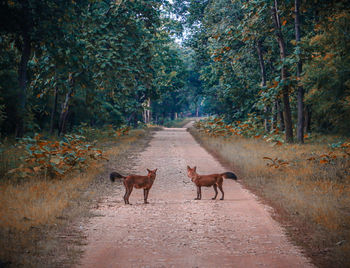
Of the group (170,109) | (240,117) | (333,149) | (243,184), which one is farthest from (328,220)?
(170,109)

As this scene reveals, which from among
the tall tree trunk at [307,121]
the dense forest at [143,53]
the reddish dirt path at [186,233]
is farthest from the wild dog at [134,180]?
the tall tree trunk at [307,121]

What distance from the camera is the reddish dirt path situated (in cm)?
561

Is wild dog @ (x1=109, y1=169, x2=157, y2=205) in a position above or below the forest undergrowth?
above

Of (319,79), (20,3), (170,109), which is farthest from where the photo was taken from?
(170,109)

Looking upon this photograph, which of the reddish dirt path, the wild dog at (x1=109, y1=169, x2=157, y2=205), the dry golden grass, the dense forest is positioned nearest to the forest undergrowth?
the reddish dirt path

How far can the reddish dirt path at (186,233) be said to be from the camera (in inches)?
221

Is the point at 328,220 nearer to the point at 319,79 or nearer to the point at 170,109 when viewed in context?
the point at 319,79

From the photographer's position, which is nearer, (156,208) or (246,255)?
(246,255)

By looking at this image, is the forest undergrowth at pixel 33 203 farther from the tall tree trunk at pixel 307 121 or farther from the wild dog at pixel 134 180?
the tall tree trunk at pixel 307 121

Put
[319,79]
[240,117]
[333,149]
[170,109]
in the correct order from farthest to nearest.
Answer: [170,109] < [240,117] < [319,79] < [333,149]

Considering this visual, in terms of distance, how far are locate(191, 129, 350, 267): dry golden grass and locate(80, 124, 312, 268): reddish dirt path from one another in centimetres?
42

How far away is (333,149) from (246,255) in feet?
43.2

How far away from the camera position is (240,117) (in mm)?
37281

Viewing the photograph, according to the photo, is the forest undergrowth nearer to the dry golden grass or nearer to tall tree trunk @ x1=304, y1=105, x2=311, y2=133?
the dry golden grass
